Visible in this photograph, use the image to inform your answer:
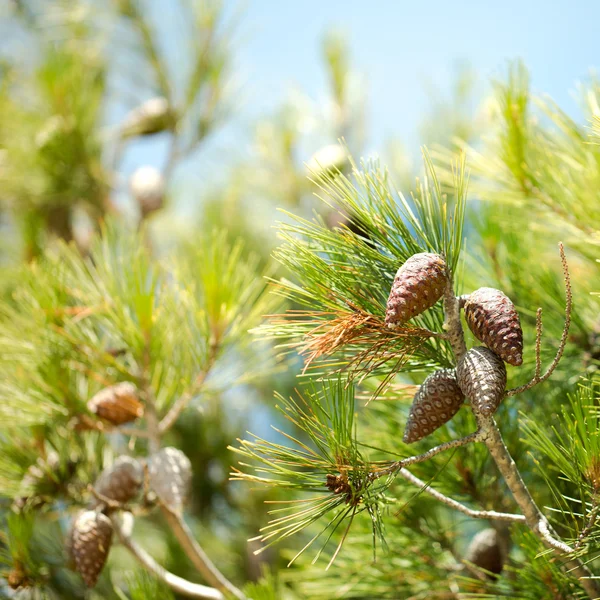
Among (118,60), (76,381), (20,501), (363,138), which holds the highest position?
(118,60)

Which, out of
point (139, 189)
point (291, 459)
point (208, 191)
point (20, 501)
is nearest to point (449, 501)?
point (291, 459)

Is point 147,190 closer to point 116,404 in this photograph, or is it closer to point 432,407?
point 116,404

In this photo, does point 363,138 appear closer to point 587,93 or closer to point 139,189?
point 139,189

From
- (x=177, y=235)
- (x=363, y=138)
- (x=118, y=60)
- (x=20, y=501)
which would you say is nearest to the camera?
(x=20, y=501)

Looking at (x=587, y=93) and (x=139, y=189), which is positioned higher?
(x=587, y=93)

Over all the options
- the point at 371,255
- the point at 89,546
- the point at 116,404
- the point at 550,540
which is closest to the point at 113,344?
the point at 116,404

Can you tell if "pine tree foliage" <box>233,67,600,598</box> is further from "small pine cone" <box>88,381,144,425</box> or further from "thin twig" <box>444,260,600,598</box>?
"small pine cone" <box>88,381,144,425</box>

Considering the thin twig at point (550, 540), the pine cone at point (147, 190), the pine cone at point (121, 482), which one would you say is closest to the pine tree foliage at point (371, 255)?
the thin twig at point (550, 540)
